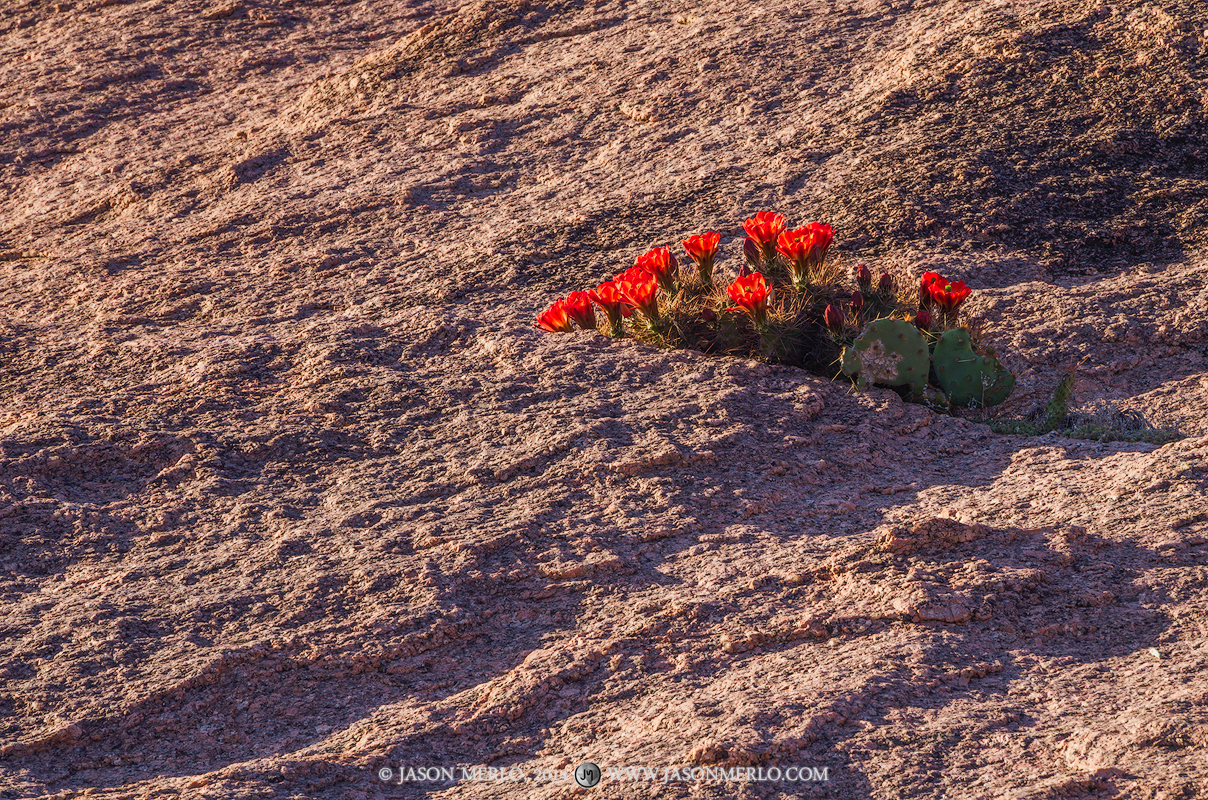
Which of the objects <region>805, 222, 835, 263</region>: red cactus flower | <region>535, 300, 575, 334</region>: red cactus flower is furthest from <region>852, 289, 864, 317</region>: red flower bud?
<region>535, 300, 575, 334</region>: red cactus flower

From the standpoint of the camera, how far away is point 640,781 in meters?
2.78

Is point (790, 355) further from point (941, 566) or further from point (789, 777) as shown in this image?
point (789, 777)

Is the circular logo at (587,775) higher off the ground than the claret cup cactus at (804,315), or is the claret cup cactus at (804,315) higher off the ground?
the claret cup cactus at (804,315)

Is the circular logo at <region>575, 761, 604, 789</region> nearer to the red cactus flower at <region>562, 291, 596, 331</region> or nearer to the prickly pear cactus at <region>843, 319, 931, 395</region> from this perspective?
the prickly pear cactus at <region>843, 319, 931, 395</region>

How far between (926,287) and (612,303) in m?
1.40

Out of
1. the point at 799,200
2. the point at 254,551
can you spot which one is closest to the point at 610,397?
the point at 254,551

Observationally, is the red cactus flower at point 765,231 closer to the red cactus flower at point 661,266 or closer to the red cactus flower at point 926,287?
the red cactus flower at point 661,266

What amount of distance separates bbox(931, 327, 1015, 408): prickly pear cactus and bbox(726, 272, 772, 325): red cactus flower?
763mm

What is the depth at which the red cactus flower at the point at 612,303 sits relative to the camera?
16.2 ft

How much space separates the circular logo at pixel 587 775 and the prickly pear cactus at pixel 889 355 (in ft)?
7.50

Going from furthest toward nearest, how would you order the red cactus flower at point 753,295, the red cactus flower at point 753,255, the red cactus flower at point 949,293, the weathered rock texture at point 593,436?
Result: the red cactus flower at point 753,255, the red cactus flower at point 949,293, the red cactus flower at point 753,295, the weathered rock texture at point 593,436

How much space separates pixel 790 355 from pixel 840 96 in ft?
8.56

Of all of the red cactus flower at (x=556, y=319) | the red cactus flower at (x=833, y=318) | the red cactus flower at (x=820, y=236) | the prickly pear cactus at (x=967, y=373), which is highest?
the red cactus flower at (x=820, y=236)

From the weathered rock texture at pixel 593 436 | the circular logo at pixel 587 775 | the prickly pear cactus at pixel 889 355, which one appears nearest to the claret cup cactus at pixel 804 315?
the prickly pear cactus at pixel 889 355
